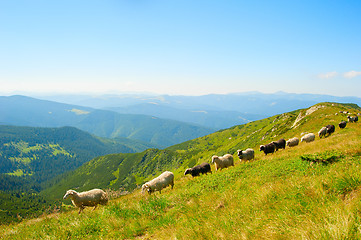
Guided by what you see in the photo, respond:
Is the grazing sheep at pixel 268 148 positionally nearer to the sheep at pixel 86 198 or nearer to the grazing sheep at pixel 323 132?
the grazing sheep at pixel 323 132

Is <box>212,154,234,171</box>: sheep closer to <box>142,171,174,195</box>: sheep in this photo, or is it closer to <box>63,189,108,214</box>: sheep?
<box>142,171,174,195</box>: sheep

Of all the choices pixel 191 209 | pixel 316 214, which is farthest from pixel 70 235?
pixel 316 214

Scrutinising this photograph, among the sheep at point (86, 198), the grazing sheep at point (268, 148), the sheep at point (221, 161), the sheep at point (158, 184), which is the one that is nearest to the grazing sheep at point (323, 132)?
the grazing sheep at point (268, 148)

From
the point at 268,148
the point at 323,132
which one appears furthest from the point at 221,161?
the point at 323,132

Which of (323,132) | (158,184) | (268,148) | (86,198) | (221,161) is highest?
(323,132)

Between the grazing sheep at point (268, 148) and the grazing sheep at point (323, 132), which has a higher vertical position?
the grazing sheep at point (323, 132)

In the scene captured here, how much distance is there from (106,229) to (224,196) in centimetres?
552

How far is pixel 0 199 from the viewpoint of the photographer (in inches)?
7505

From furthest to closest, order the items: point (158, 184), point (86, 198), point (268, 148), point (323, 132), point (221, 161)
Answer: point (323, 132)
point (268, 148)
point (221, 161)
point (158, 184)
point (86, 198)

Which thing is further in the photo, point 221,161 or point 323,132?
point 323,132

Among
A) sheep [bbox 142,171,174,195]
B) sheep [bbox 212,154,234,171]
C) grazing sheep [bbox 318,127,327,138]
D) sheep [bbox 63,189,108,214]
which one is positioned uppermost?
grazing sheep [bbox 318,127,327,138]

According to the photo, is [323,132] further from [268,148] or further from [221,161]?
[221,161]

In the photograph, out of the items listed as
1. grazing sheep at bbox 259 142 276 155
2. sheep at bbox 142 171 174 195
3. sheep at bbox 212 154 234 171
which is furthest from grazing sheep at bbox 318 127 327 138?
sheep at bbox 142 171 174 195

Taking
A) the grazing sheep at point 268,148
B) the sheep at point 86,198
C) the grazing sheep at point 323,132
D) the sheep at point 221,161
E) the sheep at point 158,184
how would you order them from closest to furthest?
the sheep at point 86,198 < the sheep at point 158,184 < the sheep at point 221,161 < the grazing sheep at point 268,148 < the grazing sheep at point 323,132
